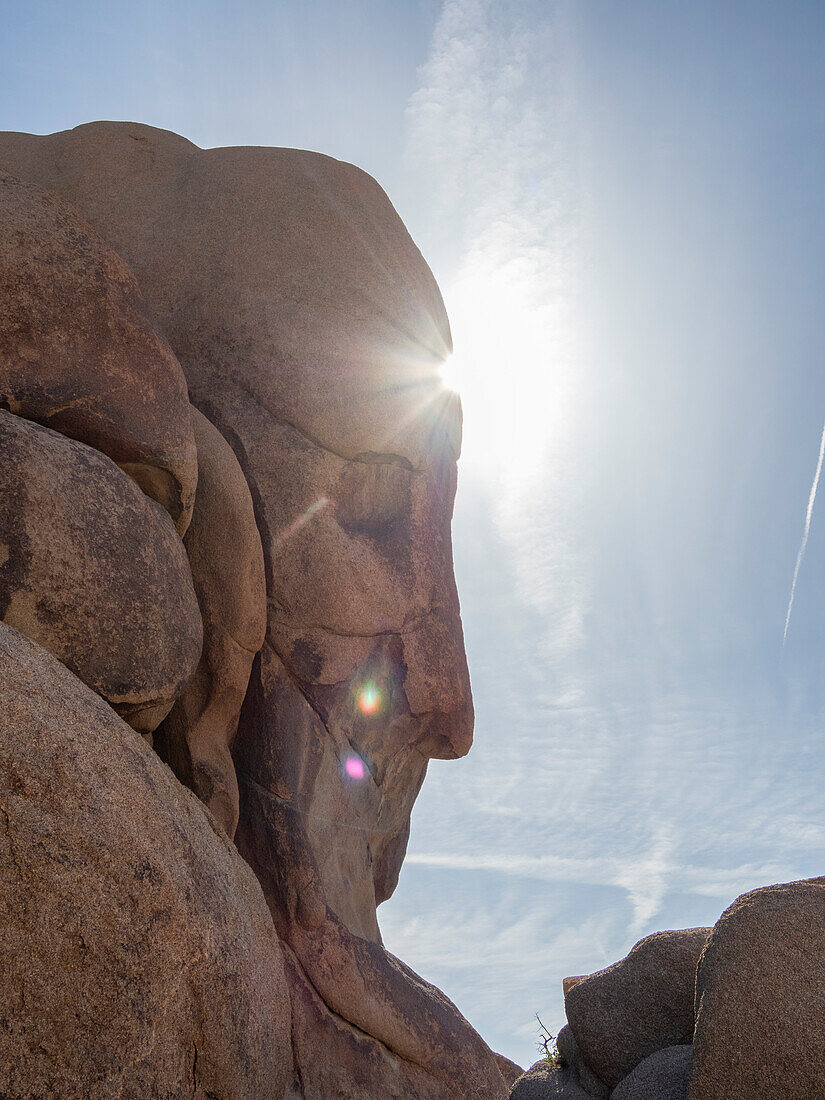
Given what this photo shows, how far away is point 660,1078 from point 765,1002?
116 cm

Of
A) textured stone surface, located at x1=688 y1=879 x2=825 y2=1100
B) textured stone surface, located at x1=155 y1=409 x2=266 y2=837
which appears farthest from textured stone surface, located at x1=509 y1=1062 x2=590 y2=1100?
textured stone surface, located at x1=155 y1=409 x2=266 y2=837

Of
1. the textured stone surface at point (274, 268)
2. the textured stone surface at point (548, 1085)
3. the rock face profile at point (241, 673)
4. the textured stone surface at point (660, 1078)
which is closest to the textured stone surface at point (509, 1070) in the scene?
the rock face profile at point (241, 673)

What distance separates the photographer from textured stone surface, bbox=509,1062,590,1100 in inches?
272

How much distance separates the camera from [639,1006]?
6.74m

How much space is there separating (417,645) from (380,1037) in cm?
286

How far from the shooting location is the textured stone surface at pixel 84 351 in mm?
5199

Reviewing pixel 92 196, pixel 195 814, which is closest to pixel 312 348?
pixel 92 196

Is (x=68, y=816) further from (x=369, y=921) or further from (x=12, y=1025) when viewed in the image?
(x=369, y=921)

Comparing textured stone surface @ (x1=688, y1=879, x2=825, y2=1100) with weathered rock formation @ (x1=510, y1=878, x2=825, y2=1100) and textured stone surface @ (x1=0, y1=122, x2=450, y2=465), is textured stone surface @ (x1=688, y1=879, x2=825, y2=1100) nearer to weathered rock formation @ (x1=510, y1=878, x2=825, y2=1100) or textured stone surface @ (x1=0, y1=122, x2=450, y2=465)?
weathered rock formation @ (x1=510, y1=878, x2=825, y2=1100)

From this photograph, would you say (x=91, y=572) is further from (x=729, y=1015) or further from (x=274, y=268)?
(x=274, y=268)

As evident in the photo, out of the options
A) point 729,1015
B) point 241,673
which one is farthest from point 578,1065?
point 241,673

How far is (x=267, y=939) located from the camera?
192 inches

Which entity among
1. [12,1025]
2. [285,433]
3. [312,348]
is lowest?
[12,1025]

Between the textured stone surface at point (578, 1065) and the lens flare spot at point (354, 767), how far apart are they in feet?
8.27
